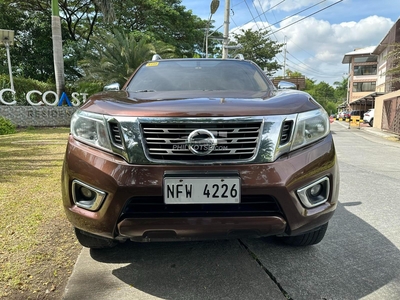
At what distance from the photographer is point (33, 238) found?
2.61 meters

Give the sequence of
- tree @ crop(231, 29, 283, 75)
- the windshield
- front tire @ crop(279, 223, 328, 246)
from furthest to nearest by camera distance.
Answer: tree @ crop(231, 29, 283, 75), the windshield, front tire @ crop(279, 223, 328, 246)

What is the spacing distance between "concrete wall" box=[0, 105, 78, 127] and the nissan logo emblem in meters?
13.5

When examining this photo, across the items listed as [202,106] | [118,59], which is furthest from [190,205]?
[118,59]

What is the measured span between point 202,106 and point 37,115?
45.3 ft

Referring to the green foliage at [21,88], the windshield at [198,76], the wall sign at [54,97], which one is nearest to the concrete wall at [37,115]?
the wall sign at [54,97]

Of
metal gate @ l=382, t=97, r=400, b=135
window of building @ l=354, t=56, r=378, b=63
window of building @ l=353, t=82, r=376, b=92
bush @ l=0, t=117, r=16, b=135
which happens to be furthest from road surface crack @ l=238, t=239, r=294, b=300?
window of building @ l=354, t=56, r=378, b=63

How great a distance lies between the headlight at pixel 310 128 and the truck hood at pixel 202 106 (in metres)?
0.05

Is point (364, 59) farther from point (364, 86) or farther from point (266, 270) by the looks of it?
point (266, 270)

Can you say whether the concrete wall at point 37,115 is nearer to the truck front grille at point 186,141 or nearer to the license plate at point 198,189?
A: the truck front grille at point 186,141

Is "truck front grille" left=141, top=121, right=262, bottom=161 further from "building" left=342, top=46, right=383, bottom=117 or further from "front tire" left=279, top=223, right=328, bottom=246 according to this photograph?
"building" left=342, top=46, right=383, bottom=117

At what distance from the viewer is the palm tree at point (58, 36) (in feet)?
43.7

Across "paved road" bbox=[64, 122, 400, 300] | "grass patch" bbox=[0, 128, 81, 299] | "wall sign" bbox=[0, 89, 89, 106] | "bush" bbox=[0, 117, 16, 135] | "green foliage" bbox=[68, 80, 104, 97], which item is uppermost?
"green foliage" bbox=[68, 80, 104, 97]

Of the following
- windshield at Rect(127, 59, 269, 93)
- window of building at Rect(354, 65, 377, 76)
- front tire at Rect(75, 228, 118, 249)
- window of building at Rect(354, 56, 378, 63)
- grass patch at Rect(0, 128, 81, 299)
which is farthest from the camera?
window of building at Rect(354, 65, 377, 76)

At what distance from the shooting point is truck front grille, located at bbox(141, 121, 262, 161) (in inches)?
70.1
